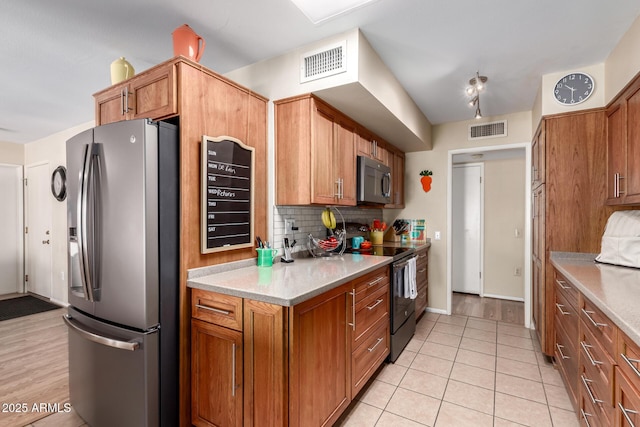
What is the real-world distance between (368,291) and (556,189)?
6.08ft

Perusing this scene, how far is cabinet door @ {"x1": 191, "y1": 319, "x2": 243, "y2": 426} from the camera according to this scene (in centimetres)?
157

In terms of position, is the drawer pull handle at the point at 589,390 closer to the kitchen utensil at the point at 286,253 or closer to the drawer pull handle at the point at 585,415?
the drawer pull handle at the point at 585,415

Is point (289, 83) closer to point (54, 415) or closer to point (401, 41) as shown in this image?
point (401, 41)

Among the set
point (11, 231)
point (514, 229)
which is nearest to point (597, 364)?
point (514, 229)

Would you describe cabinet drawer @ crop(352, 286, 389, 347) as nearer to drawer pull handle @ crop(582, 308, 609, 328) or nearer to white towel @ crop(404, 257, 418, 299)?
white towel @ crop(404, 257, 418, 299)

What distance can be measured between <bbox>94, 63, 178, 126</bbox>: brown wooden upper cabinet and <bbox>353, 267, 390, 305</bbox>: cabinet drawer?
1570 millimetres

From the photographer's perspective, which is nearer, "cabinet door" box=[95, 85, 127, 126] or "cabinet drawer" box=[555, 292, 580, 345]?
"cabinet drawer" box=[555, 292, 580, 345]

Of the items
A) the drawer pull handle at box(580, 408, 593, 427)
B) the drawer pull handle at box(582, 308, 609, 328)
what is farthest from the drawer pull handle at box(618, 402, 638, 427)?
the drawer pull handle at box(580, 408, 593, 427)

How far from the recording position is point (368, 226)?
160 inches

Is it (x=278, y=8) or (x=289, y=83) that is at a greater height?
(x=278, y=8)

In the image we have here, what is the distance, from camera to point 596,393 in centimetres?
150

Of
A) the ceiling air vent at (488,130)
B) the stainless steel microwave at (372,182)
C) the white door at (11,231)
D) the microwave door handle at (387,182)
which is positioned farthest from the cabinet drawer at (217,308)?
the white door at (11,231)

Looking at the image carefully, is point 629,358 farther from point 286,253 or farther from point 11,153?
point 11,153

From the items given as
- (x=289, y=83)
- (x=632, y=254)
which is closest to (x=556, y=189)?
(x=632, y=254)
